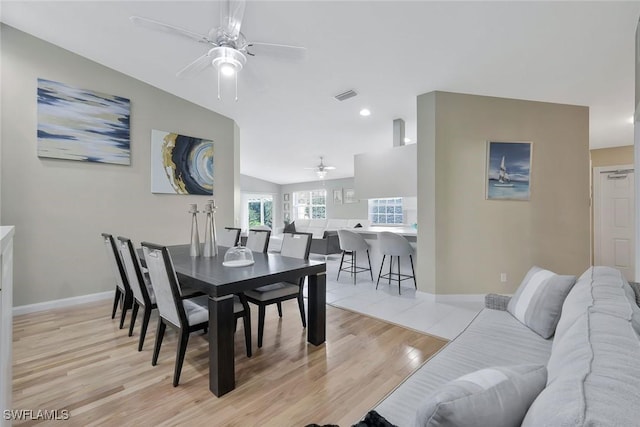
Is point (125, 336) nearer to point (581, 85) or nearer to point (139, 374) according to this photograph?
point (139, 374)

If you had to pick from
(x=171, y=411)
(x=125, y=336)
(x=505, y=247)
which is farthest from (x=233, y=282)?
(x=505, y=247)

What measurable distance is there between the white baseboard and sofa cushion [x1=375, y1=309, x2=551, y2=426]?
13.0 ft

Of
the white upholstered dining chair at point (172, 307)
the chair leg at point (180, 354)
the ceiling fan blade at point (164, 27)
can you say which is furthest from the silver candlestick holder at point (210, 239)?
the ceiling fan blade at point (164, 27)

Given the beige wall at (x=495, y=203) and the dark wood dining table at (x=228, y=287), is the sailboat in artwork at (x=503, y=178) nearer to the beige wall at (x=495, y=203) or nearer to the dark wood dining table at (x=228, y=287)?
the beige wall at (x=495, y=203)

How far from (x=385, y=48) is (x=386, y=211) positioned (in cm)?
587

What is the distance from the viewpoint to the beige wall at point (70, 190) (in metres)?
3.07

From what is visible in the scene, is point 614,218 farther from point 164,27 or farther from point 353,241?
point 164,27

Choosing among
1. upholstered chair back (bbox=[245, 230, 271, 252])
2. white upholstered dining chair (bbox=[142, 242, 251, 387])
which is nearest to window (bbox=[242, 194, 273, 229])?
upholstered chair back (bbox=[245, 230, 271, 252])

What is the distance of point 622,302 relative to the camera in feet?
3.59

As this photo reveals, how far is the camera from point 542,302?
5.42ft

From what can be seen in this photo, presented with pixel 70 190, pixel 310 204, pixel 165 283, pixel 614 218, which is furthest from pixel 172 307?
pixel 310 204

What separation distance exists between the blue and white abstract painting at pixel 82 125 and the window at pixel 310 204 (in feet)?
23.3

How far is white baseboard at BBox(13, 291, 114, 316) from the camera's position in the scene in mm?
3082

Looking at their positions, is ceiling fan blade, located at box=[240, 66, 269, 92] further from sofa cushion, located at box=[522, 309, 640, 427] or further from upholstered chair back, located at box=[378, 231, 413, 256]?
sofa cushion, located at box=[522, 309, 640, 427]
